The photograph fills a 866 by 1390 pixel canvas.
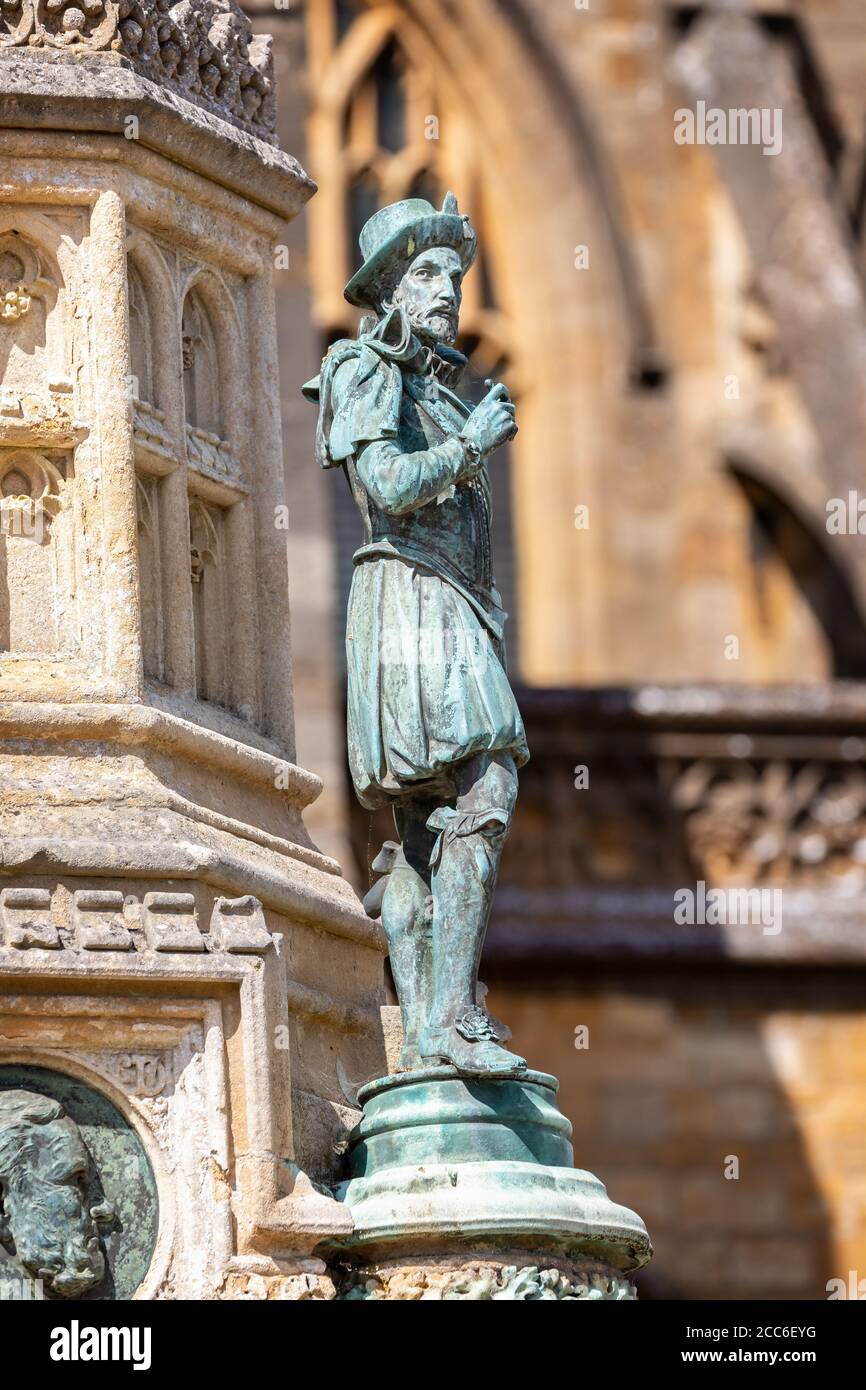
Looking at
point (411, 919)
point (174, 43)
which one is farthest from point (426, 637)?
point (174, 43)

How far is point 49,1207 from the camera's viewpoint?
7500mm

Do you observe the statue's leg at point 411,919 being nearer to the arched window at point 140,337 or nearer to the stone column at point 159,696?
the stone column at point 159,696

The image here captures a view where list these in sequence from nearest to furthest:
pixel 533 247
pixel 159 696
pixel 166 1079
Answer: pixel 166 1079
pixel 159 696
pixel 533 247

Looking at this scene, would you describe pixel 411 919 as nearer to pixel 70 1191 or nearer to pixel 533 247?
pixel 70 1191

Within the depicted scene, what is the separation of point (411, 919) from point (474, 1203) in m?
0.75

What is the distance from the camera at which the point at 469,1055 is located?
780cm

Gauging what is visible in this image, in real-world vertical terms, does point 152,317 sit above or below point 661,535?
below

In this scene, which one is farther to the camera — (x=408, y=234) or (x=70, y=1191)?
(x=408, y=234)

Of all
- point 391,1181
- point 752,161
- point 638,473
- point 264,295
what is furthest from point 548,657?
point 391,1181

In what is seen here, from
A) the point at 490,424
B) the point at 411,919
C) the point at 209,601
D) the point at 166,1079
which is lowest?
the point at 166,1079

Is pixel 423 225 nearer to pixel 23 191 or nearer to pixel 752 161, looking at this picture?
pixel 23 191

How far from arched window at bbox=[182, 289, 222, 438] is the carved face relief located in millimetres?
739

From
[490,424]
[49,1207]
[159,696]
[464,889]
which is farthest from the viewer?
[159,696]

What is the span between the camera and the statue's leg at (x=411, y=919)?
26.3 ft
